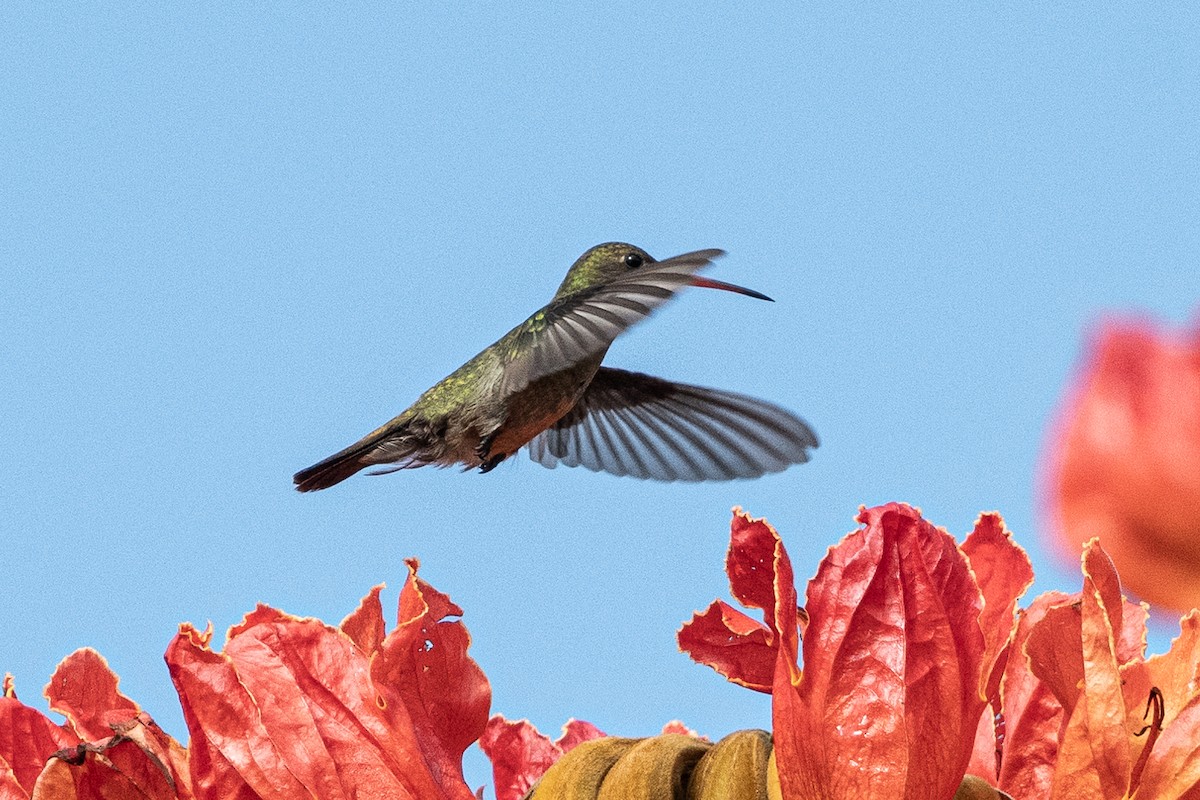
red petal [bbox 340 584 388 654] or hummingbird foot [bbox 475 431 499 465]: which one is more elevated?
hummingbird foot [bbox 475 431 499 465]

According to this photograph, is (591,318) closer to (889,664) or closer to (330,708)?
(330,708)

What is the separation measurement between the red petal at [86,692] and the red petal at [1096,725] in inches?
52.7

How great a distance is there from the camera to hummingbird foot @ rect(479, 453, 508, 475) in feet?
17.5

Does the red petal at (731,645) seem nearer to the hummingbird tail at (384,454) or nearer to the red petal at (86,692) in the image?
the red petal at (86,692)

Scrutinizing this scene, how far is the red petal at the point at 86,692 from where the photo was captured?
8.02 ft

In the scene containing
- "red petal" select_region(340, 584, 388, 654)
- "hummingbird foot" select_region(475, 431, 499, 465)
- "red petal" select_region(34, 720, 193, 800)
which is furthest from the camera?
"hummingbird foot" select_region(475, 431, 499, 465)

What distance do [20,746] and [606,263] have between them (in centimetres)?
356

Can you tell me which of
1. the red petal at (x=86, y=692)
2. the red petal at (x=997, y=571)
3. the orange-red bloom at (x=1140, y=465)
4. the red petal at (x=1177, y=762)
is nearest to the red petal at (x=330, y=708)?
the red petal at (x=86, y=692)

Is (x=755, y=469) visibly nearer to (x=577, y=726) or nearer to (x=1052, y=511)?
(x=1052, y=511)

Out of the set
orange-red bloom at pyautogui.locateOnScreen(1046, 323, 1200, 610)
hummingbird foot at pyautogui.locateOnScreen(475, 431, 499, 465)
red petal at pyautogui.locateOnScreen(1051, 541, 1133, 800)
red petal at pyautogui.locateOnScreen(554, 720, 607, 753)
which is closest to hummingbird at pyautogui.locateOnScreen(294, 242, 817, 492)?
hummingbird foot at pyautogui.locateOnScreen(475, 431, 499, 465)

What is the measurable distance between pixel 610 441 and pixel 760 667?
3.63 m

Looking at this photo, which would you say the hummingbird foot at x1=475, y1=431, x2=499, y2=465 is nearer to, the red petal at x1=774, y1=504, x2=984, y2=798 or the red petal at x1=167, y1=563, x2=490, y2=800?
the red petal at x1=167, y1=563, x2=490, y2=800

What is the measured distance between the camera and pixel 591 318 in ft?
16.0

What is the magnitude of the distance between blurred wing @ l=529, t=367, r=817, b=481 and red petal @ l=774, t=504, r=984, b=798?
10.4 ft
